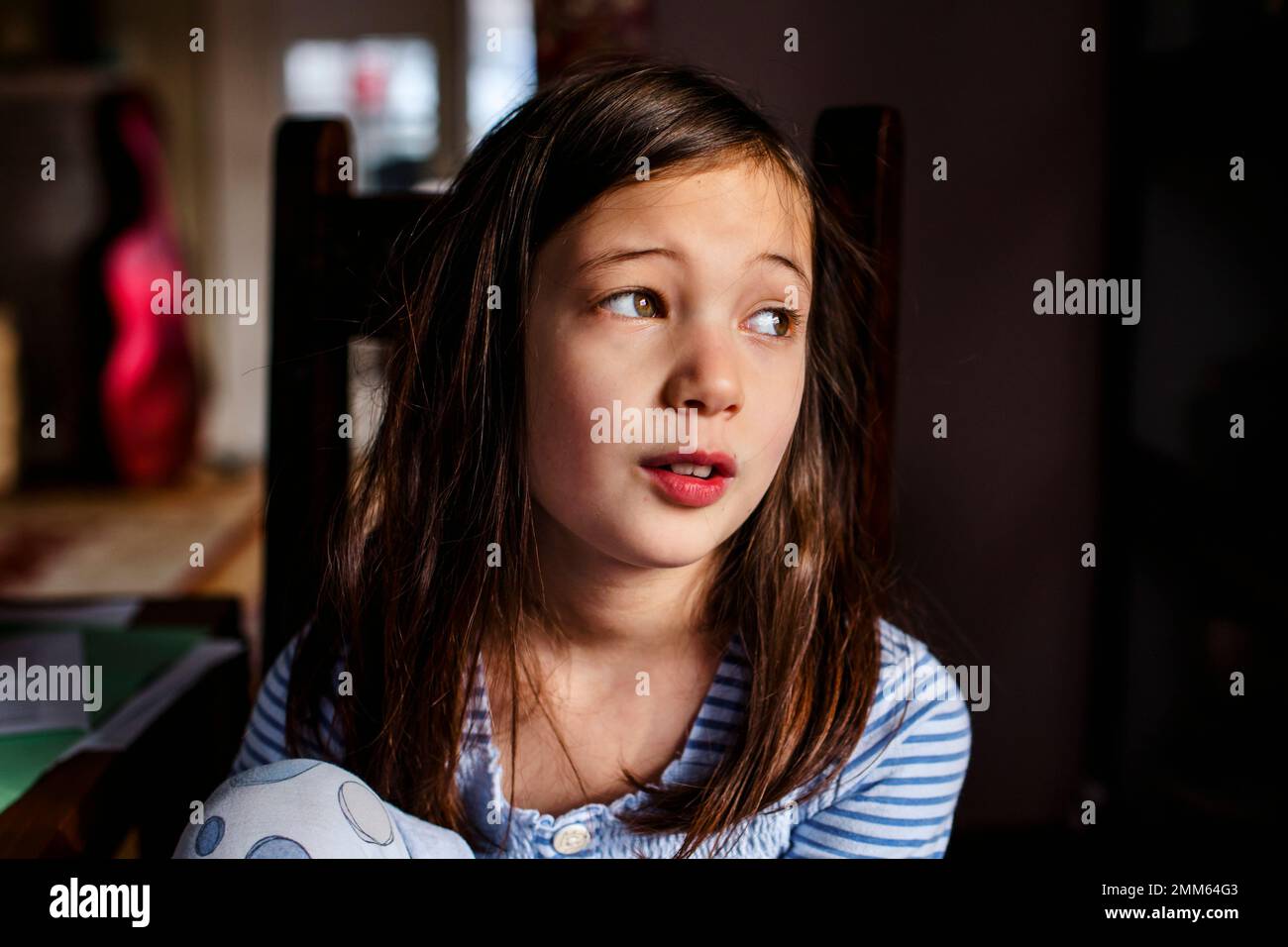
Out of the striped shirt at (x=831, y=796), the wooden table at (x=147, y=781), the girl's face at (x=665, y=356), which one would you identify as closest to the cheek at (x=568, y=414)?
the girl's face at (x=665, y=356)

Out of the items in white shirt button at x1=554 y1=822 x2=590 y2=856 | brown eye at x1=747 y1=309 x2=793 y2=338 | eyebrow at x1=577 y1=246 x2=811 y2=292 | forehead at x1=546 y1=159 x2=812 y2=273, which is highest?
forehead at x1=546 y1=159 x2=812 y2=273

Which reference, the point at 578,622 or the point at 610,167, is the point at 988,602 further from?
the point at 610,167

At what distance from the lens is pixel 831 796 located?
0.58 metres

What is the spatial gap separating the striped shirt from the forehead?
0.79ft

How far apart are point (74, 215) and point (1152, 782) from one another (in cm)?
298

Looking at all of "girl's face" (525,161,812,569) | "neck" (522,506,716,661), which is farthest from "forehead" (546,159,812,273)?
"neck" (522,506,716,661)

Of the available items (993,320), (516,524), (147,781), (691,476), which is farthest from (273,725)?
(993,320)

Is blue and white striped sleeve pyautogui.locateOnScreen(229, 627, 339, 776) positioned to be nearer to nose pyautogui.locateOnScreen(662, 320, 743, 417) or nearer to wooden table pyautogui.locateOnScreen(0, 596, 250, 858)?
wooden table pyautogui.locateOnScreen(0, 596, 250, 858)

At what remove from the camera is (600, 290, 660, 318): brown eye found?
19.8 inches

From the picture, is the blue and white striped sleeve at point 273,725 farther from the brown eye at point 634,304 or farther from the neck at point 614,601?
the brown eye at point 634,304

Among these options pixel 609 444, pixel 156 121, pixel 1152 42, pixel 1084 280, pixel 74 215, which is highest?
pixel 156 121

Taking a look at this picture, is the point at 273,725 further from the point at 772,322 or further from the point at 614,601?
the point at 772,322
